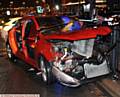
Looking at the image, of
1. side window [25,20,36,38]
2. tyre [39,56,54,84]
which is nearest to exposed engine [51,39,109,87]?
tyre [39,56,54,84]

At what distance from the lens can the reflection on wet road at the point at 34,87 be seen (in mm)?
7816

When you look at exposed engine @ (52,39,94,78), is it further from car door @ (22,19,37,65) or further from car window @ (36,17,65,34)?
car door @ (22,19,37,65)

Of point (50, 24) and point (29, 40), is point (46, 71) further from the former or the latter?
point (50, 24)

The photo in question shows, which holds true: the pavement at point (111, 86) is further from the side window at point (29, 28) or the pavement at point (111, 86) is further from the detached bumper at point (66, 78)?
the side window at point (29, 28)

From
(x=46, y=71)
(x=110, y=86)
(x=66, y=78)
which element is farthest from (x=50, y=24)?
(x=110, y=86)

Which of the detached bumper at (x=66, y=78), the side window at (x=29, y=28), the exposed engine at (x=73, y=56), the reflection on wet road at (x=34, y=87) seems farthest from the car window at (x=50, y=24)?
the detached bumper at (x=66, y=78)

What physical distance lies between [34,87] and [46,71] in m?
0.52

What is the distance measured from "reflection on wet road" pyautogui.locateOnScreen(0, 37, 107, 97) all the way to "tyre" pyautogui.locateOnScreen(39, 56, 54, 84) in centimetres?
17

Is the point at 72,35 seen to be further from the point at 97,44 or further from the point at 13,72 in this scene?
the point at 13,72

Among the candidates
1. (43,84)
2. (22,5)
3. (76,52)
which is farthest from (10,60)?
(22,5)

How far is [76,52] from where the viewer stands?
8242 mm

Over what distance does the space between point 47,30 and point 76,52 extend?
1.44 m

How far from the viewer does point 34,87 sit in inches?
335

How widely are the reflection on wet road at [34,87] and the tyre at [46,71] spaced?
0.17m
